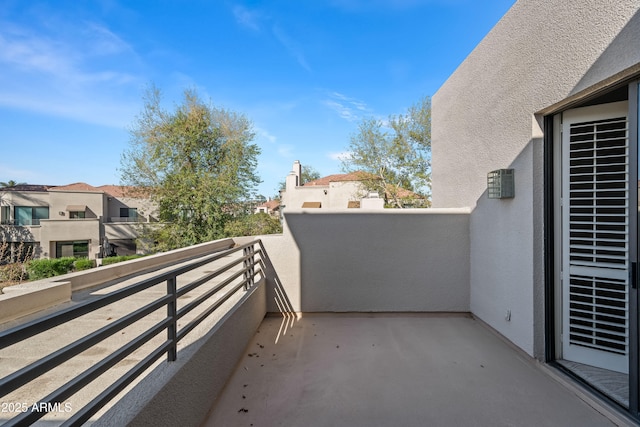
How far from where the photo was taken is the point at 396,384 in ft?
8.66

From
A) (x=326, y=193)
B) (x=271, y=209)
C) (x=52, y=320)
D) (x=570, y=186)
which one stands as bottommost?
(x=52, y=320)

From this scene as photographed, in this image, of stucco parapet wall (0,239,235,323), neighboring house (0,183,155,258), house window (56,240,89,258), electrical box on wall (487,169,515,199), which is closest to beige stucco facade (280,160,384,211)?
neighboring house (0,183,155,258)

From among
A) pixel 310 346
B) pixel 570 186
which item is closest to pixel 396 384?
pixel 310 346

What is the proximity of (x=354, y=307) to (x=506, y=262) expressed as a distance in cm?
218

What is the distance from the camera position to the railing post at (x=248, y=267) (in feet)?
12.2

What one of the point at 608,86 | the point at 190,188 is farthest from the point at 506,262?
the point at 190,188

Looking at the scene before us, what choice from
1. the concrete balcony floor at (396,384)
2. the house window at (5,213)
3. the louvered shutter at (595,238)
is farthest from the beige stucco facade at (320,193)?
the house window at (5,213)

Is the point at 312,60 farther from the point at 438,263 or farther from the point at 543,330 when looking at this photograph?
the point at 543,330

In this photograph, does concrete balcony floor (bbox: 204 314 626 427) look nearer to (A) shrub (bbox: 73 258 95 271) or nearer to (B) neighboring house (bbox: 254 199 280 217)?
(B) neighboring house (bbox: 254 199 280 217)

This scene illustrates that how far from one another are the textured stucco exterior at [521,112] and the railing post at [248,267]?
323 centimetres

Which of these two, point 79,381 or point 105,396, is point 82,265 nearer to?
point 105,396

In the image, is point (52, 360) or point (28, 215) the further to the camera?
point (28, 215)

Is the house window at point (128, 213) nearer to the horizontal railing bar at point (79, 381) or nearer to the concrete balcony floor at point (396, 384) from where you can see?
the concrete balcony floor at point (396, 384)

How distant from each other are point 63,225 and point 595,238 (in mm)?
27588
